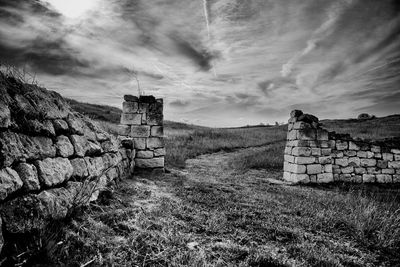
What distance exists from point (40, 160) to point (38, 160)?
4 centimetres

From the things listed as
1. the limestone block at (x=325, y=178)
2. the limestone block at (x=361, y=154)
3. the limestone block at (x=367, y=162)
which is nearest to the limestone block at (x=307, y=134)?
the limestone block at (x=325, y=178)

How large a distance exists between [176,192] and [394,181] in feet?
29.3

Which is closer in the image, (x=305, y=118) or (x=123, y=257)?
(x=123, y=257)

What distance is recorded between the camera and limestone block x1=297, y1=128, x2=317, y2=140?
7.82 meters

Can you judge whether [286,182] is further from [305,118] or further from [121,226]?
[121,226]

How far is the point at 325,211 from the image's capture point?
479 centimetres

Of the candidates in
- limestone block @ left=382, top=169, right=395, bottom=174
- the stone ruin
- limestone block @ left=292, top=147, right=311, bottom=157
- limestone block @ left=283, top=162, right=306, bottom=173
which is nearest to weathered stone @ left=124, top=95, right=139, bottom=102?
the stone ruin

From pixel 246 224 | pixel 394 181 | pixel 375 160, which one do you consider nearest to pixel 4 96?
pixel 246 224

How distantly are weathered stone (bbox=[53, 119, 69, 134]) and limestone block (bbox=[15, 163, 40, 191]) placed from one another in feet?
2.92

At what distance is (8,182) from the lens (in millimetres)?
1947

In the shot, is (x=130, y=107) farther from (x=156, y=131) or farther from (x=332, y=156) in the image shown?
(x=332, y=156)

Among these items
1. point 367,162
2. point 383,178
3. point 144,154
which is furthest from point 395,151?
point 144,154

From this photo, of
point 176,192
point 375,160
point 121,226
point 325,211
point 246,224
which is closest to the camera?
point 121,226

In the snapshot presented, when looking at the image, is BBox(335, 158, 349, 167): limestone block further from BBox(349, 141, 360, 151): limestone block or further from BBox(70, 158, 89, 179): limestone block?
BBox(70, 158, 89, 179): limestone block
